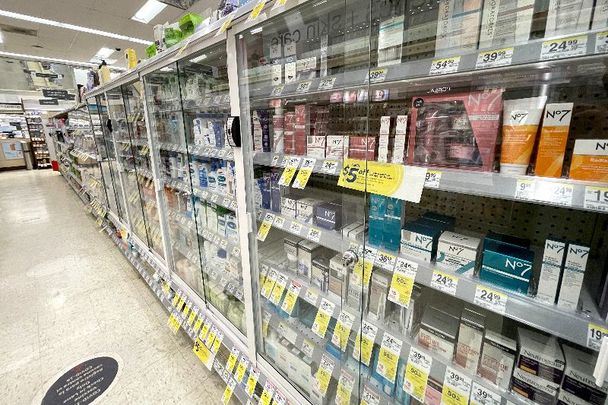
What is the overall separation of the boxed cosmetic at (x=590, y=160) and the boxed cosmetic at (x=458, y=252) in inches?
11.9

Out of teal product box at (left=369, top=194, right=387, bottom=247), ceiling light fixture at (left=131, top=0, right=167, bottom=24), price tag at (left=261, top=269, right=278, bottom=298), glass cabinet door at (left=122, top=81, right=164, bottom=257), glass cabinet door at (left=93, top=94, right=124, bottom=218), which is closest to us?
teal product box at (left=369, top=194, right=387, bottom=247)

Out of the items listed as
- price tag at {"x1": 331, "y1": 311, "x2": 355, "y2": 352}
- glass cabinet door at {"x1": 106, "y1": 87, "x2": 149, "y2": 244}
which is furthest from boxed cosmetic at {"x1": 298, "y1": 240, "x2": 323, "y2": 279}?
glass cabinet door at {"x1": 106, "y1": 87, "x2": 149, "y2": 244}

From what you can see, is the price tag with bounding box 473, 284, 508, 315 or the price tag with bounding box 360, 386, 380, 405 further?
the price tag with bounding box 360, 386, 380, 405

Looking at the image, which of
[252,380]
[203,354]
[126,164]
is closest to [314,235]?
[252,380]

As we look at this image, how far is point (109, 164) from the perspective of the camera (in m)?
3.74

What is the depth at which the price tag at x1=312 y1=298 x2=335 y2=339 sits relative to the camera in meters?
1.13

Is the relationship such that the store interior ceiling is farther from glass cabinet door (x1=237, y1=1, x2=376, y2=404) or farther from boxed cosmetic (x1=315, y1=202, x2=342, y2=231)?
boxed cosmetic (x1=315, y1=202, x2=342, y2=231)

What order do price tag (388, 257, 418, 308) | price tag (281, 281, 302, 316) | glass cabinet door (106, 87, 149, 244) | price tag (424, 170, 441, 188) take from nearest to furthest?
price tag (424, 170, 441, 188)
price tag (388, 257, 418, 308)
price tag (281, 281, 302, 316)
glass cabinet door (106, 87, 149, 244)

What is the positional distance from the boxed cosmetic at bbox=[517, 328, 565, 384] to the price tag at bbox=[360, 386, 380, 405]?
53 cm

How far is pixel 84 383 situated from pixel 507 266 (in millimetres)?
2541

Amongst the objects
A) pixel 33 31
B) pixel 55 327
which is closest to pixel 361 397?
pixel 55 327

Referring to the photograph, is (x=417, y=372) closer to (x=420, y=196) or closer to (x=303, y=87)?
(x=420, y=196)

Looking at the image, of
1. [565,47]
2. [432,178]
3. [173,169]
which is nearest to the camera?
[565,47]

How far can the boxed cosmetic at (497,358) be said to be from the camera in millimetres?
783
